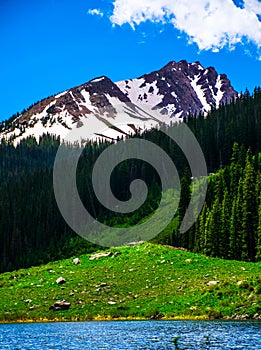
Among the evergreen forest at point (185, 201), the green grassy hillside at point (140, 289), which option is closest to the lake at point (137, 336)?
the green grassy hillside at point (140, 289)

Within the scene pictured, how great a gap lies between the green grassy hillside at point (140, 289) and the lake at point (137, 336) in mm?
6044

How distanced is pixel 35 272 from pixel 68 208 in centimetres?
6642

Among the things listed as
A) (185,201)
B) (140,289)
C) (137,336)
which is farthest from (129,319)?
(185,201)

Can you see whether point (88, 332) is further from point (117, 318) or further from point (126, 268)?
point (126, 268)

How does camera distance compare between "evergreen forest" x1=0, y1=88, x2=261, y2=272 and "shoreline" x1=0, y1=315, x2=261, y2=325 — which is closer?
"shoreline" x1=0, y1=315, x2=261, y2=325

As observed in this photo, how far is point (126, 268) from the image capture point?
55.6m

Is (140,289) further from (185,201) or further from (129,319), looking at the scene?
(185,201)

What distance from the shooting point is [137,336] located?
91.4 ft

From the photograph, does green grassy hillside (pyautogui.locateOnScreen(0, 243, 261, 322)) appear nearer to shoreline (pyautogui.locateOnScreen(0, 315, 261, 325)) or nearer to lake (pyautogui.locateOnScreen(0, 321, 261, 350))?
shoreline (pyautogui.locateOnScreen(0, 315, 261, 325))

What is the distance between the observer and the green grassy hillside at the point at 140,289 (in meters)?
39.9

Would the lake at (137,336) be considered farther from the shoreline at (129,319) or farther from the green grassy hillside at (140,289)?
the green grassy hillside at (140,289)

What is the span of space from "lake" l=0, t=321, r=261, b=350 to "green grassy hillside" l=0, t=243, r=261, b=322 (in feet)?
19.8

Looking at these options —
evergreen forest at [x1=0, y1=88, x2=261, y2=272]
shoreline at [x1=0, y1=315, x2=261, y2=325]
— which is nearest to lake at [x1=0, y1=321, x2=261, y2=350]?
shoreline at [x1=0, y1=315, x2=261, y2=325]

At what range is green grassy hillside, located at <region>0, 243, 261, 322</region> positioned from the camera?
39.9m
